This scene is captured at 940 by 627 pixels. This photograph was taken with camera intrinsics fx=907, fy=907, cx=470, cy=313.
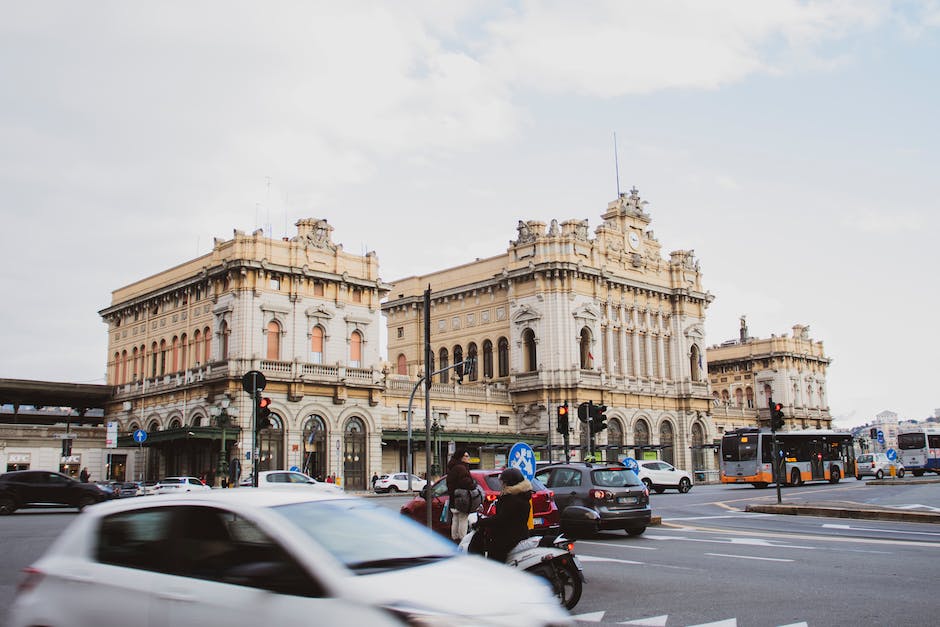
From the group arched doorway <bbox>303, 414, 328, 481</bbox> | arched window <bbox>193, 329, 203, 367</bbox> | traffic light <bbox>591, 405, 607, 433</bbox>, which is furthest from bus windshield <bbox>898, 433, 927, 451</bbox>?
arched window <bbox>193, 329, 203, 367</bbox>

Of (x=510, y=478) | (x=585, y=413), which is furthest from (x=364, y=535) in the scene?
(x=585, y=413)

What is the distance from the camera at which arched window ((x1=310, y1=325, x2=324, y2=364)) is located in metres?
51.6

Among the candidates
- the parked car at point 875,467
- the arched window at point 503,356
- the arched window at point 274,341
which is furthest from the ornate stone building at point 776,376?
the arched window at point 274,341

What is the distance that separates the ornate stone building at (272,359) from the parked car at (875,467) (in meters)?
30.1

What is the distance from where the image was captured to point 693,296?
241 ft

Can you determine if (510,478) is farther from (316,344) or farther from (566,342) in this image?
(566,342)

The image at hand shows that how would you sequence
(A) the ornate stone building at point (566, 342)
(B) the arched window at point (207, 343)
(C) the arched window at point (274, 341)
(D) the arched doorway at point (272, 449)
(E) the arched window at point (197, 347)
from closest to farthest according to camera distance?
(D) the arched doorway at point (272, 449)
(C) the arched window at point (274, 341)
(B) the arched window at point (207, 343)
(E) the arched window at point (197, 347)
(A) the ornate stone building at point (566, 342)

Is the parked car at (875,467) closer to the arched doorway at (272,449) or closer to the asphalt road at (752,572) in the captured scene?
the arched doorway at (272,449)

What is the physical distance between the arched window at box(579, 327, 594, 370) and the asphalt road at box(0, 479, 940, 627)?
39.3m

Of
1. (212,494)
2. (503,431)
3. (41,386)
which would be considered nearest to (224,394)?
(41,386)

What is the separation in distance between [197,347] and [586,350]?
26.7 meters

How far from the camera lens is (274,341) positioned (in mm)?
50219

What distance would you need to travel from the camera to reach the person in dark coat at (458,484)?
530 inches

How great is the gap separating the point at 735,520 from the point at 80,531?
2089 cm
